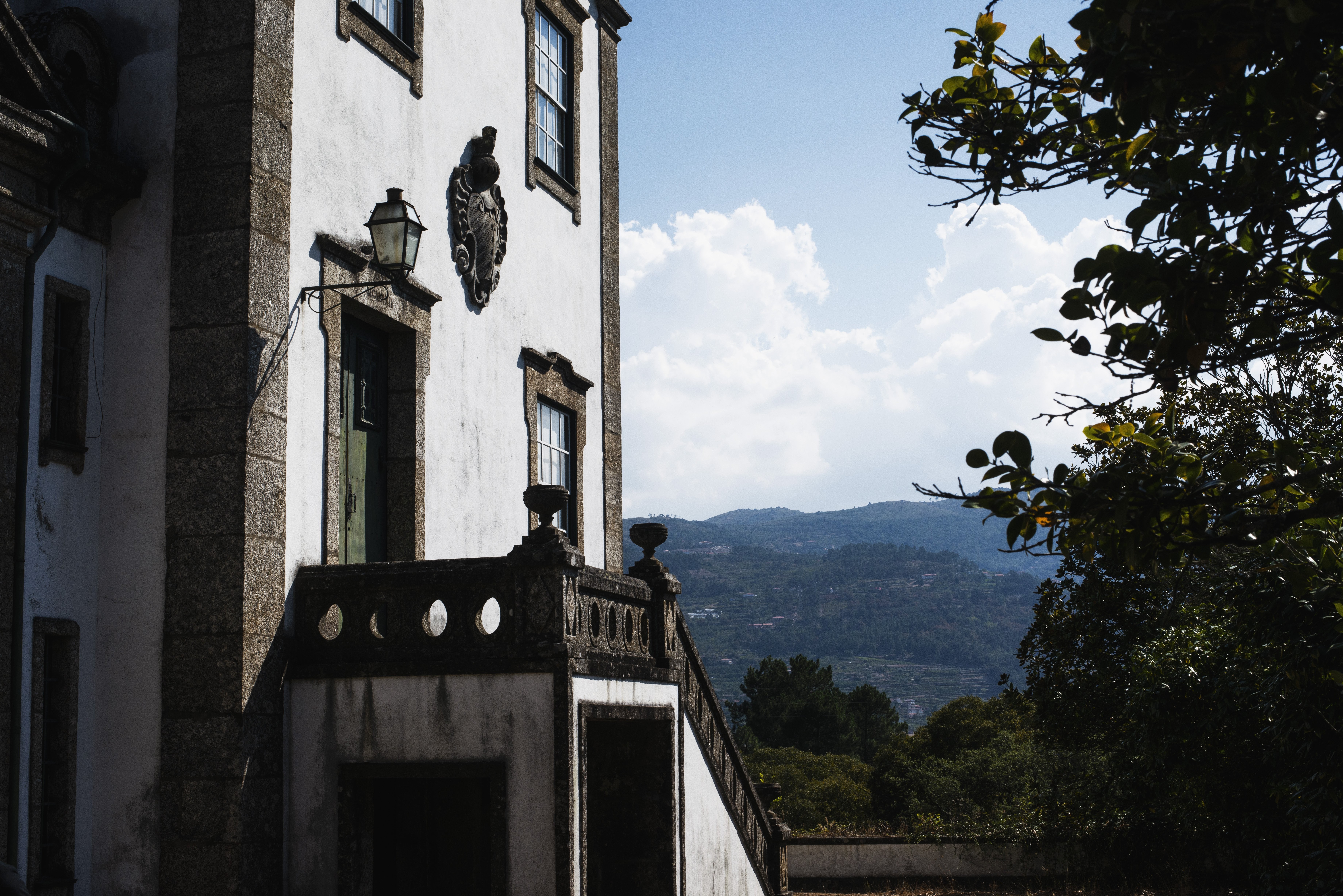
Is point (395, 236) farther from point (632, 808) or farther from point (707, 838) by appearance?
point (707, 838)

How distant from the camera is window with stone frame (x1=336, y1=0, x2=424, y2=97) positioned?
34.0ft

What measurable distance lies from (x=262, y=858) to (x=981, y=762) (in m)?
32.3

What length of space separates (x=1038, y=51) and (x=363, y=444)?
6.52 metres

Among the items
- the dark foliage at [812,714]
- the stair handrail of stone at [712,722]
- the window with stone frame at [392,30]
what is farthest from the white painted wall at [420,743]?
the dark foliage at [812,714]

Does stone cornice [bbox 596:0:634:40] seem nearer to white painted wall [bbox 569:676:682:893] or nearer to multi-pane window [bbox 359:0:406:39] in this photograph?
multi-pane window [bbox 359:0:406:39]

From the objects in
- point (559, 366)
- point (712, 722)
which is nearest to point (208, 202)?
point (559, 366)

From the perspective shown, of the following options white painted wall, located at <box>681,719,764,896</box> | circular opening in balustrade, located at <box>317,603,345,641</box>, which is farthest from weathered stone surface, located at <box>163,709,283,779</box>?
white painted wall, located at <box>681,719,764,896</box>

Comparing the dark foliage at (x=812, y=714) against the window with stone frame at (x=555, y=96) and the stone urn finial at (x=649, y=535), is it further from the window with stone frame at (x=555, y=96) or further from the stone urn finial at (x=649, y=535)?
the stone urn finial at (x=649, y=535)

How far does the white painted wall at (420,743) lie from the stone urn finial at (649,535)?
110 inches

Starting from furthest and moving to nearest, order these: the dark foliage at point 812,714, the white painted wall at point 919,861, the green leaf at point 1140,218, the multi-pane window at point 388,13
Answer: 1. the dark foliage at point 812,714
2. the white painted wall at point 919,861
3. the multi-pane window at point 388,13
4. the green leaf at point 1140,218

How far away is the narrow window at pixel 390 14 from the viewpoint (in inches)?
429

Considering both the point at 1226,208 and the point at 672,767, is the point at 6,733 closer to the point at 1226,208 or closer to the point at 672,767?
the point at 672,767

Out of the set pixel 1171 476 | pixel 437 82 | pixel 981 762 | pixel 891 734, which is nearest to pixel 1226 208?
pixel 1171 476

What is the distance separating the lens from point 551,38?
14836mm
